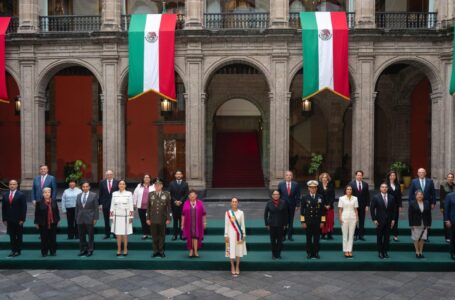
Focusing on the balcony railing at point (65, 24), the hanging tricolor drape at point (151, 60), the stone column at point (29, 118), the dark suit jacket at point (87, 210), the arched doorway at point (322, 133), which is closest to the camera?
the dark suit jacket at point (87, 210)

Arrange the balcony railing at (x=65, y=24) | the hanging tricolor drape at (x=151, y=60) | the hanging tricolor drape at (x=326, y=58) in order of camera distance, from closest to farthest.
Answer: the hanging tricolor drape at (x=326, y=58)
the hanging tricolor drape at (x=151, y=60)
the balcony railing at (x=65, y=24)

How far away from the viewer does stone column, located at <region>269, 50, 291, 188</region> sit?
1598cm

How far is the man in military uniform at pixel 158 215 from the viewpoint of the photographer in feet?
28.9

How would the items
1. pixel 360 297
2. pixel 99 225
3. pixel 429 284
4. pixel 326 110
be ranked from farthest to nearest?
pixel 326 110
pixel 99 225
pixel 429 284
pixel 360 297

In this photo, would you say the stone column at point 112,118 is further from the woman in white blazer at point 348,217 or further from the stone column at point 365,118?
the woman in white blazer at point 348,217

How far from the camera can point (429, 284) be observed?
7730 millimetres

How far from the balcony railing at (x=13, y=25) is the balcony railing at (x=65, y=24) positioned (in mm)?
1672

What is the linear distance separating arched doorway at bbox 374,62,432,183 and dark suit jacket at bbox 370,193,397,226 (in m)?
13.8

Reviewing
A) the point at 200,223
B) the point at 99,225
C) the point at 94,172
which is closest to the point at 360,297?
the point at 200,223

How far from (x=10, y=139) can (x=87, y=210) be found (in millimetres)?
17642

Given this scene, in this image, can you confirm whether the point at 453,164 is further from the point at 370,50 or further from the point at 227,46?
the point at 227,46

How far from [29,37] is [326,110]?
54.1ft

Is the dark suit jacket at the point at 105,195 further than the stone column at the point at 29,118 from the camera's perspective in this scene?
No

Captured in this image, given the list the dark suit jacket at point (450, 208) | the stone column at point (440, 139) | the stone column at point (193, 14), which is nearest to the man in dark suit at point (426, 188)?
the dark suit jacket at point (450, 208)
